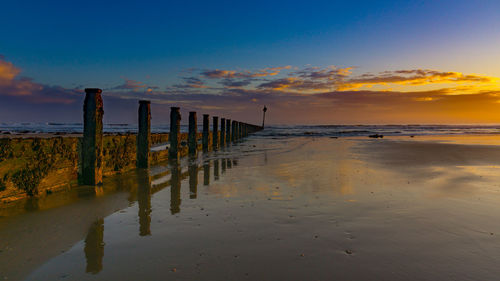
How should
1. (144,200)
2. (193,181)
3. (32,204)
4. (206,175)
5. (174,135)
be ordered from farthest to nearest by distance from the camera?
(174,135)
(206,175)
(193,181)
(144,200)
(32,204)

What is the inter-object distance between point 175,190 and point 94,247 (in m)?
3.23

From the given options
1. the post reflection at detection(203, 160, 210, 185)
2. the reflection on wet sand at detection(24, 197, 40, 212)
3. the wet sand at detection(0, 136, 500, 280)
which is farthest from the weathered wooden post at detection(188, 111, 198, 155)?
the reflection on wet sand at detection(24, 197, 40, 212)

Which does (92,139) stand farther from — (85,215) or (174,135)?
(174,135)

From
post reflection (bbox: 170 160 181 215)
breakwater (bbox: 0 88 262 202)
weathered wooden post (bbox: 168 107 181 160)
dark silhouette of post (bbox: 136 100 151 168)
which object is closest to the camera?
post reflection (bbox: 170 160 181 215)

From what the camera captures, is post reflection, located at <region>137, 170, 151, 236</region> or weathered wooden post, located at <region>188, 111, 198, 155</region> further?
weathered wooden post, located at <region>188, 111, 198, 155</region>

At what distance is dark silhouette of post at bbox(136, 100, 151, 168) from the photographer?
388 inches

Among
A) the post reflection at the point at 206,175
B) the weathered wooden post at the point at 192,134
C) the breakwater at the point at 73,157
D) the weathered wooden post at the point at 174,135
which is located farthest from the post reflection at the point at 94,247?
the weathered wooden post at the point at 192,134

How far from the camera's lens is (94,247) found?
356 centimetres

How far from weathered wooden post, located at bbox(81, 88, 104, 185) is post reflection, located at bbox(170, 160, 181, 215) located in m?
1.75

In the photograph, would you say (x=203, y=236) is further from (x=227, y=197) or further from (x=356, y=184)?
(x=356, y=184)

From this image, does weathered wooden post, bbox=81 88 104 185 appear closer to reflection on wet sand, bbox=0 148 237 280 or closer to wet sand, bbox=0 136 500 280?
reflection on wet sand, bbox=0 148 237 280

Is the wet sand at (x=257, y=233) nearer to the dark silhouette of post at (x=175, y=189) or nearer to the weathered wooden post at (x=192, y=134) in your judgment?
the dark silhouette of post at (x=175, y=189)

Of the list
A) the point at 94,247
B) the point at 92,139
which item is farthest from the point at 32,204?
the point at 94,247

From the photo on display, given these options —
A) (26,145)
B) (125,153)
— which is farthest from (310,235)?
(125,153)
